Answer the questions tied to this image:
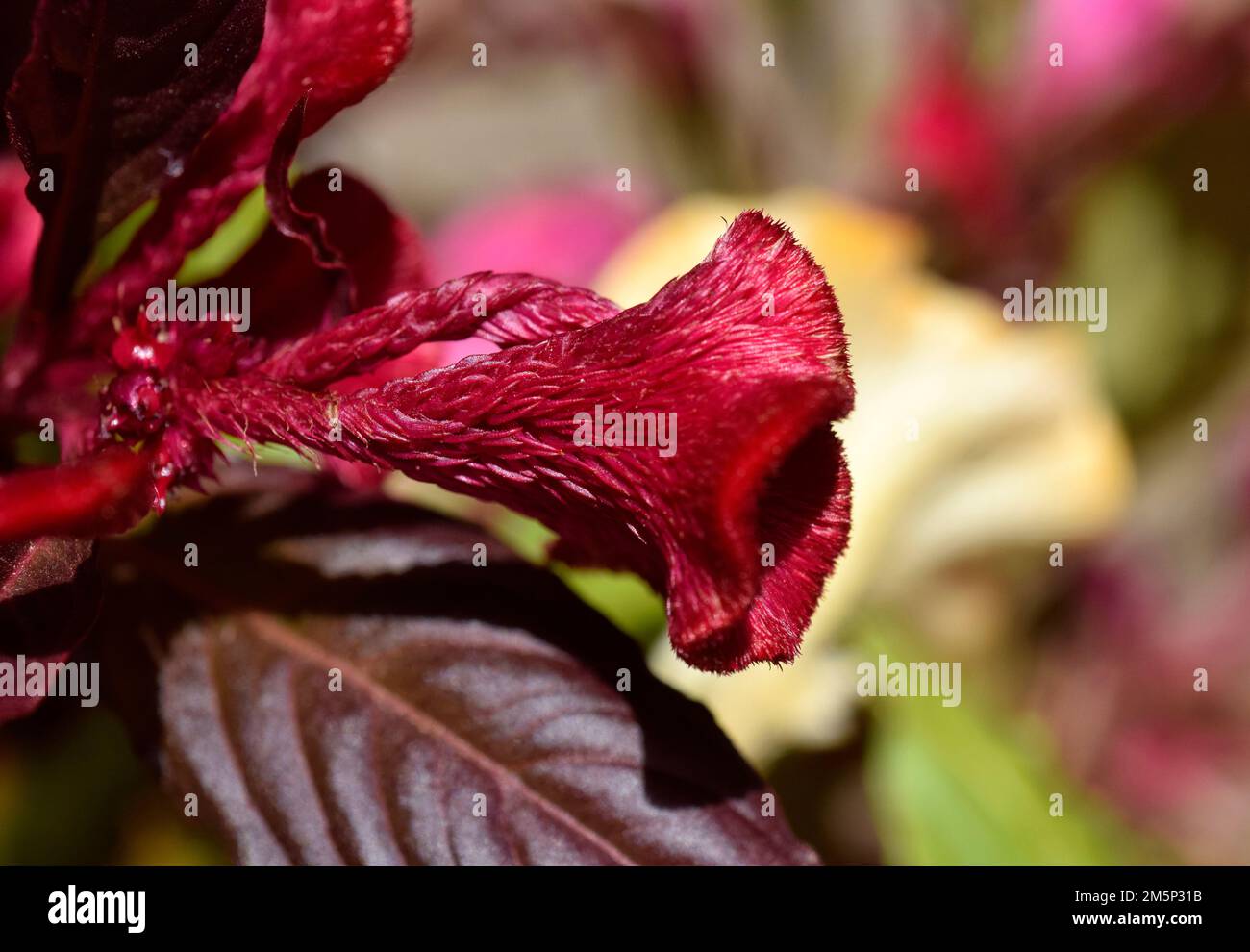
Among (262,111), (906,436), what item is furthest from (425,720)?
(906,436)

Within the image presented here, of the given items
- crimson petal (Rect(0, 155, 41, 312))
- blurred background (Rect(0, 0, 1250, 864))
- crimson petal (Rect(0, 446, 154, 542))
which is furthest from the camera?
blurred background (Rect(0, 0, 1250, 864))

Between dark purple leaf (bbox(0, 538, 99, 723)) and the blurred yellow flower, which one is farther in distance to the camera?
the blurred yellow flower

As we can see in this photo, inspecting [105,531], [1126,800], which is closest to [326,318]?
[105,531]

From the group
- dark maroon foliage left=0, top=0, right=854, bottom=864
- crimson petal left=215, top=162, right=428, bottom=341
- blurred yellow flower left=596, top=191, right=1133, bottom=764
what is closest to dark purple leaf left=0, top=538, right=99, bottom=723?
dark maroon foliage left=0, top=0, right=854, bottom=864

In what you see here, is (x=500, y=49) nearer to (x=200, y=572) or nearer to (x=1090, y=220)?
(x=1090, y=220)

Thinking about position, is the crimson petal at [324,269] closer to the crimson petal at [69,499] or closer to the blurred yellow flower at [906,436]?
the crimson petal at [69,499]

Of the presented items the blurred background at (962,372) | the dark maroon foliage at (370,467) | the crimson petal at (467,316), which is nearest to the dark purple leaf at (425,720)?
the dark maroon foliage at (370,467)

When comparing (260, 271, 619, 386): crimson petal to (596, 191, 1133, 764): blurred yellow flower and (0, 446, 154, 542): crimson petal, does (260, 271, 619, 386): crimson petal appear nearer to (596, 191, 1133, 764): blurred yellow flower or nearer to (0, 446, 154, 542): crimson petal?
(0, 446, 154, 542): crimson petal

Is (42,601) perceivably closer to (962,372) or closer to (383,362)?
(383,362)
